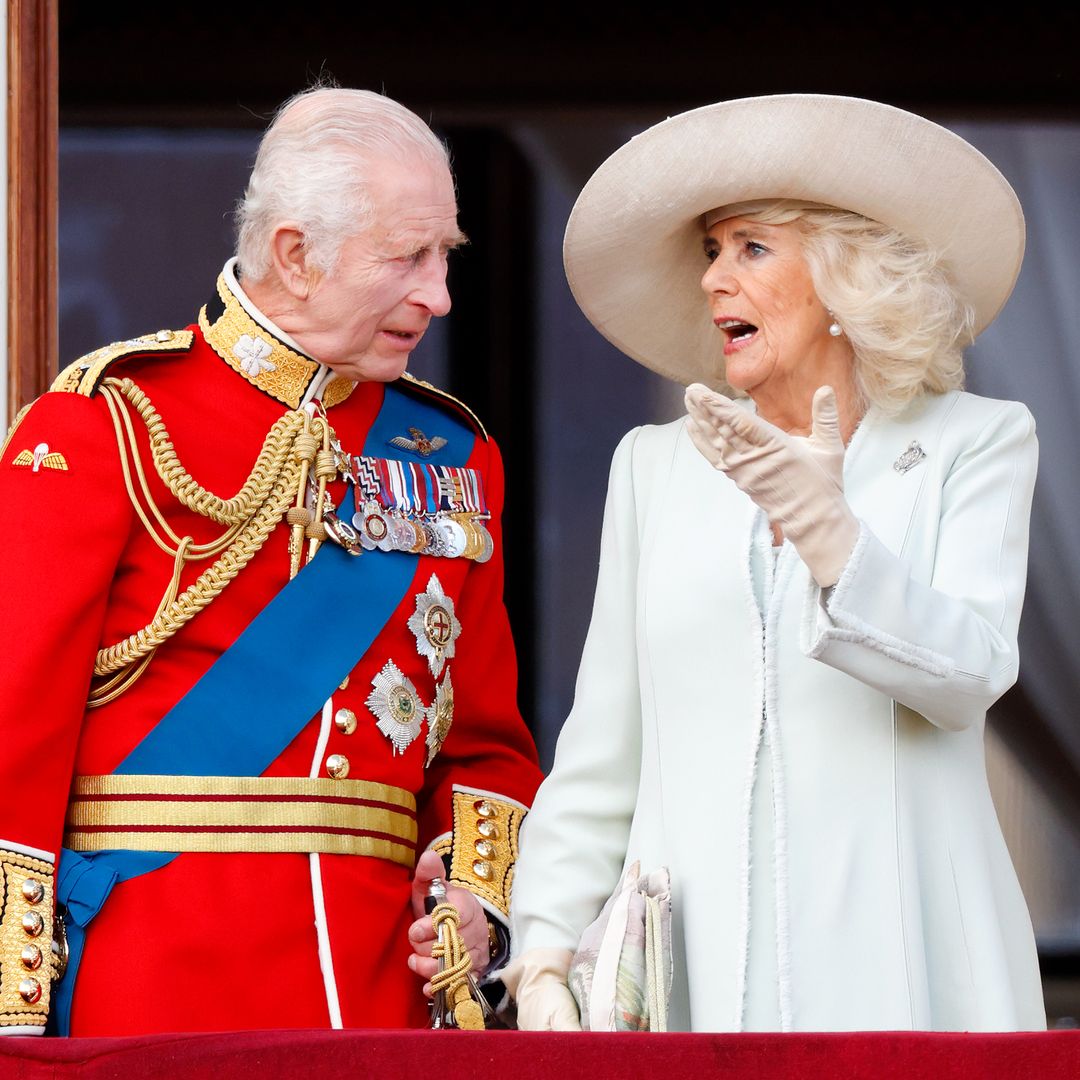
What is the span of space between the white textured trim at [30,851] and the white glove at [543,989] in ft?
1.68

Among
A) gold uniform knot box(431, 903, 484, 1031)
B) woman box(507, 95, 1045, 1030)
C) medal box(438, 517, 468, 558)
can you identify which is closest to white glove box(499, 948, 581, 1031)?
woman box(507, 95, 1045, 1030)

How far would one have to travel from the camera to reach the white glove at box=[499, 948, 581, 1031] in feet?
8.06

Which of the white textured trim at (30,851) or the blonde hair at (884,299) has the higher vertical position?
the blonde hair at (884,299)

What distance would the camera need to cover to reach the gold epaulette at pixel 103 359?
9.01 ft

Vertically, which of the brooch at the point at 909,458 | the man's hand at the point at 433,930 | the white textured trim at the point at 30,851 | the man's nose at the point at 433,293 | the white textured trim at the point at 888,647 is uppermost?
the man's nose at the point at 433,293

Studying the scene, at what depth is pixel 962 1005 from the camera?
7.80 feet

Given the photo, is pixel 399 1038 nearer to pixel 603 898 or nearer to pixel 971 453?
pixel 603 898

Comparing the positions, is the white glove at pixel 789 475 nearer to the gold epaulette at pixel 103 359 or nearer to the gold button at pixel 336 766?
the gold button at pixel 336 766

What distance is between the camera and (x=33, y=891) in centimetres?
253

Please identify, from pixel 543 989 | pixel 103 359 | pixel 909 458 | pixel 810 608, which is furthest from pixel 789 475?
pixel 103 359

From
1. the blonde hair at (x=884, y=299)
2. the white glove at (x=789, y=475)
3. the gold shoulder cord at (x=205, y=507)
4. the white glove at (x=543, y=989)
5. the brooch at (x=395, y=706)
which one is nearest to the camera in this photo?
the white glove at (x=789, y=475)

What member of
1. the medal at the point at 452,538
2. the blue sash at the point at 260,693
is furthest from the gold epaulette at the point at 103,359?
the medal at the point at 452,538

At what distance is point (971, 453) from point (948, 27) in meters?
1.76

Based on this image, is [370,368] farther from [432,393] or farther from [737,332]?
[737,332]
